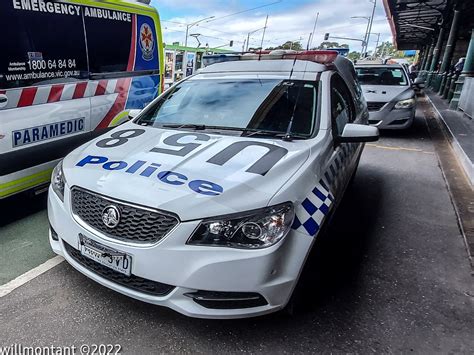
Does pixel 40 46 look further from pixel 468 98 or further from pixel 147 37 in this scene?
pixel 468 98

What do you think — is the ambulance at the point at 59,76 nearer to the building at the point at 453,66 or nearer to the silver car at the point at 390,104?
the building at the point at 453,66

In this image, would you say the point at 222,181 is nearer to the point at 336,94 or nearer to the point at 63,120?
the point at 336,94

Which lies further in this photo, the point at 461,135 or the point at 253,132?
the point at 461,135

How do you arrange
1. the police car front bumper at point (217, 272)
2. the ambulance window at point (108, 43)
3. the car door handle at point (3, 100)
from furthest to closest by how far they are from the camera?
the ambulance window at point (108, 43) < the car door handle at point (3, 100) < the police car front bumper at point (217, 272)

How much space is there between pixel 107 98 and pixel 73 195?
7.36 feet

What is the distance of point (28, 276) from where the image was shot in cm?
253

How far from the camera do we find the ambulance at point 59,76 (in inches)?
118

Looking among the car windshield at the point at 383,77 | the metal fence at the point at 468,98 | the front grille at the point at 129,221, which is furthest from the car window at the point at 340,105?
the metal fence at the point at 468,98

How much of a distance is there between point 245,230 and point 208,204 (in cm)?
24

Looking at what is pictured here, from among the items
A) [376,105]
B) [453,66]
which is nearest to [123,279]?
[376,105]

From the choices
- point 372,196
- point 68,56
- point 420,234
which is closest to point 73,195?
point 68,56

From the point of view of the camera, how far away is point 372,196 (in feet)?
15.0

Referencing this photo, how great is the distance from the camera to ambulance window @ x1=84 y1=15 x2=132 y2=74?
374cm

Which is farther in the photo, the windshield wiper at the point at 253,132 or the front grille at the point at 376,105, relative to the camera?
the front grille at the point at 376,105
